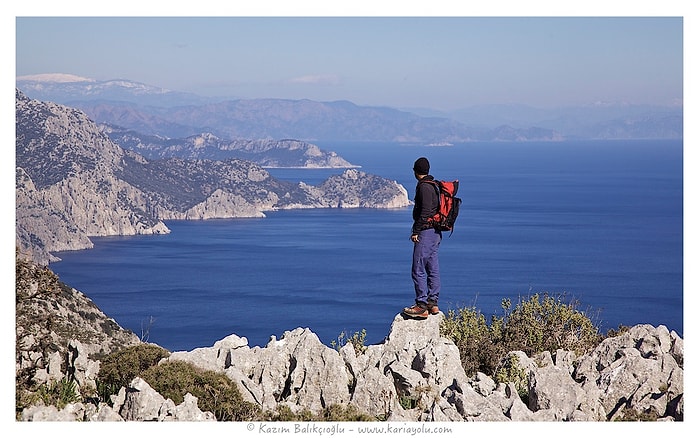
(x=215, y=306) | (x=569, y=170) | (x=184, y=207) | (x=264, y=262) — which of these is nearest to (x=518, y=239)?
(x=264, y=262)

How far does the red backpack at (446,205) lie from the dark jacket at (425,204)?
35mm

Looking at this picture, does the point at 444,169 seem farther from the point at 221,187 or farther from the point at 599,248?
the point at 599,248

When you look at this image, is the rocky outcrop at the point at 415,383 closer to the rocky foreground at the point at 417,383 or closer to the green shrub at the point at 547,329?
the rocky foreground at the point at 417,383

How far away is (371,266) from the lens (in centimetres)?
8238

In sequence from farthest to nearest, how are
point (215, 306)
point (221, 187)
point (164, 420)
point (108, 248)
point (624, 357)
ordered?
point (221, 187) < point (108, 248) < point (215, 306) < point (624, 357) < point (164, 420)

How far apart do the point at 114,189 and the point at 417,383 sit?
140780 mm

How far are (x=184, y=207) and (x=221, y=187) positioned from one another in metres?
14.2

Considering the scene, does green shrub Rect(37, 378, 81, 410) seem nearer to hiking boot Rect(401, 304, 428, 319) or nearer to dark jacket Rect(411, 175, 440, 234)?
hiking boot Rect(401, 304, 428, 319)

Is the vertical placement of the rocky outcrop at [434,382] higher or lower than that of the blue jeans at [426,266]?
lower

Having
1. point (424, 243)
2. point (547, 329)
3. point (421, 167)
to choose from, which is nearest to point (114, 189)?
point (547, 329)

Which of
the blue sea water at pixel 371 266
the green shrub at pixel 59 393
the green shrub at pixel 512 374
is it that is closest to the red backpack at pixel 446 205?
the green shrub at pixel 512 374

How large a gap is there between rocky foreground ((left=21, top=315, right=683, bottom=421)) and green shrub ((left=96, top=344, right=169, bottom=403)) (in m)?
0.16

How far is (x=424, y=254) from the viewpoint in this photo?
28.7ft

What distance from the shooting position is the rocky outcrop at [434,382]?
294 inches
